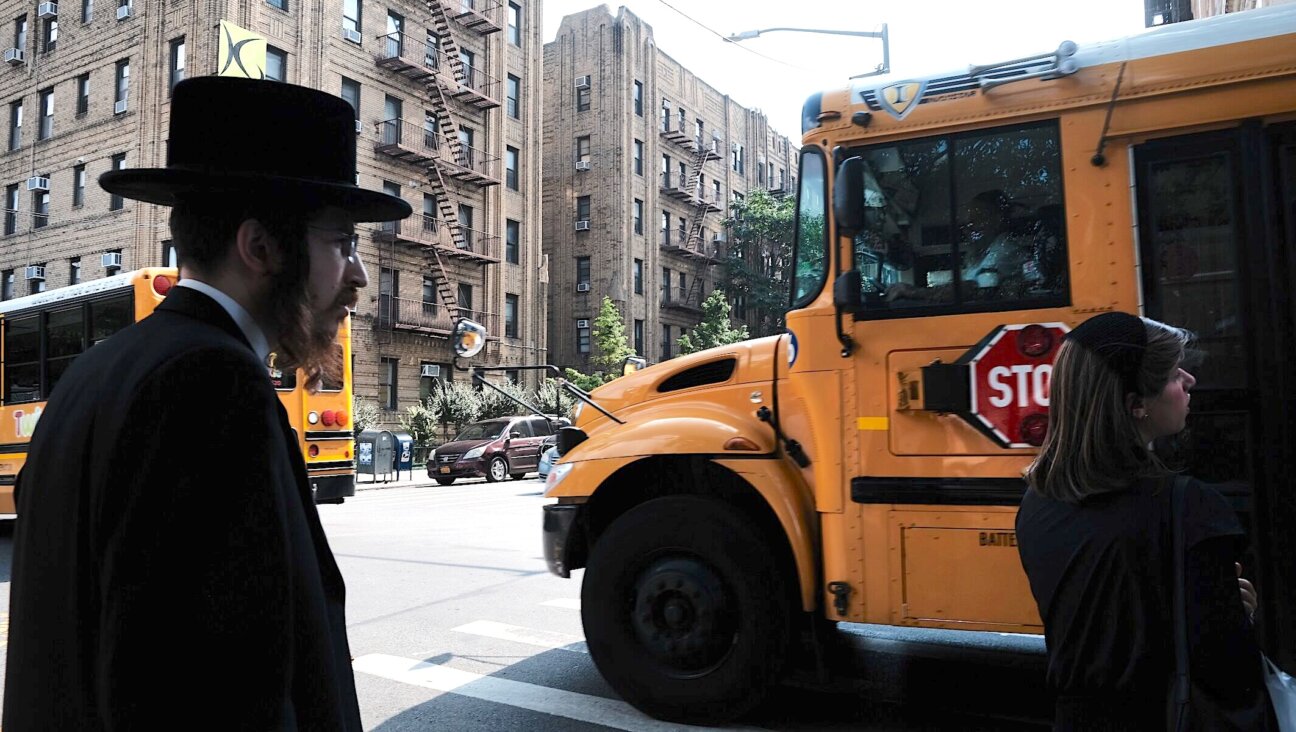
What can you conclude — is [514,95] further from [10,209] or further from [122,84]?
[10,209]

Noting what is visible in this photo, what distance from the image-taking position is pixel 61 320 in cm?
1137

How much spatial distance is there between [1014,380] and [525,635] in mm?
4027


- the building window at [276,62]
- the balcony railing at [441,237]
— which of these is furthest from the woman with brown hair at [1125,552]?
the building window at [276,62]

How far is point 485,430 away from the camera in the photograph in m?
24.5

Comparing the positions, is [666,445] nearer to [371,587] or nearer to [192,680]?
[192,680]

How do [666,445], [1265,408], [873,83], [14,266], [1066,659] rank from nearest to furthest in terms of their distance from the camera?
[1066,659], [1265,408], [873,83], [666,445], [14,266]

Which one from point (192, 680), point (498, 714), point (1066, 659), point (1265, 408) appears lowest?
point (498, 714)

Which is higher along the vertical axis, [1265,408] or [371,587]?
[1265,408]

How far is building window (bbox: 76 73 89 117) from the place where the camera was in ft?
105

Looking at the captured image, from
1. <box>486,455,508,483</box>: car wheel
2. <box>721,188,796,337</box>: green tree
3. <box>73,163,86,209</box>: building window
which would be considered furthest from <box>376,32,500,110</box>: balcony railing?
<box>721,188,796,337</box>: green tree

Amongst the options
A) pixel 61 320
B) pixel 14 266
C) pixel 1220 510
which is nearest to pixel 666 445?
pixel 1220 510

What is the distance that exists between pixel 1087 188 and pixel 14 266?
39.5m

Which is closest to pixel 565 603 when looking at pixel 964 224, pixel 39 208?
pixel 964 224

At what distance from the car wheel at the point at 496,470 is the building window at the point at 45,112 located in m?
23.0
